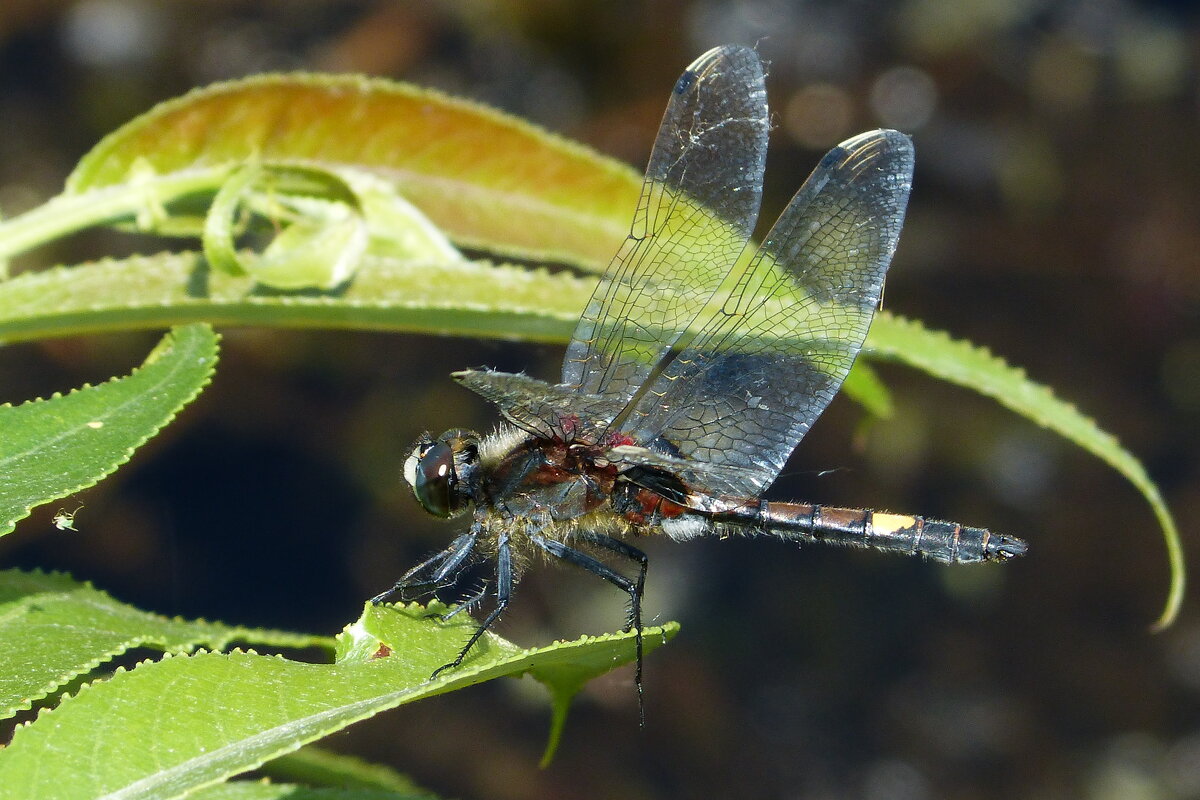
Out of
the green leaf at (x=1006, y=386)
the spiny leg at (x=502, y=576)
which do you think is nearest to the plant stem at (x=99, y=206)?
the spiny leg at (x=502, y=576)

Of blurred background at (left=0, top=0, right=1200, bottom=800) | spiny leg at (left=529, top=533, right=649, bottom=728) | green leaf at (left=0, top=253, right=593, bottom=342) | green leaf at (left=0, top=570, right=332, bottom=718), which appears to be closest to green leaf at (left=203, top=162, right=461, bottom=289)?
green leaf at (left=0, top=253, right=593, bottom=342)

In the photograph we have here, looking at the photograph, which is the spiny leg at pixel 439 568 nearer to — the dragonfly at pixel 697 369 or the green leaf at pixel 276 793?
the dragonfly at pixel 697 369

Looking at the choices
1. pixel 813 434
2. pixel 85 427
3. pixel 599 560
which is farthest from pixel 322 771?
pixel 813 434

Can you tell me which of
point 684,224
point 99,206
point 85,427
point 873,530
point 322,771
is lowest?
point 322,771

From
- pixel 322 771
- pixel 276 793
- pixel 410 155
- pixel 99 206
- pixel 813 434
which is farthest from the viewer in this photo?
pixel 813 434

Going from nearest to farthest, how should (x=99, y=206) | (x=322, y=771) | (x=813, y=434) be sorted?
(x=322, y=771), (x=99, y=206), (x=813, y=434)

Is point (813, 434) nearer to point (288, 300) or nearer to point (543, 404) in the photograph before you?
point (543, 404)

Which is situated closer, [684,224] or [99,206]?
[99,206]
